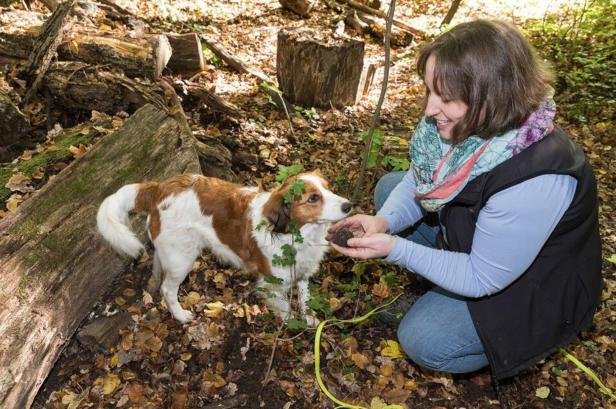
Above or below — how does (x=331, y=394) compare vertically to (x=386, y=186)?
below

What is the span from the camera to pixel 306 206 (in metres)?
2.86

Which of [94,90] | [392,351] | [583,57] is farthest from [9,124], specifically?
[583,57]

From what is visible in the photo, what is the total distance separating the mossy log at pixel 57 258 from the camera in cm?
250

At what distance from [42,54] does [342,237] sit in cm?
404

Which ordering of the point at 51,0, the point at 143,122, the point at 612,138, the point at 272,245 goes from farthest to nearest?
the point at 51,0
the point at 612,138
the point at 143,122
the point at 272,245

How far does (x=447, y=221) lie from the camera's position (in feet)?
7.86

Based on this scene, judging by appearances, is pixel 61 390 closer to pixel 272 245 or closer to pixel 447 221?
pixel 272 245

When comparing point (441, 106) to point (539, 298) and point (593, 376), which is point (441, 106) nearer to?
point (539, 298)

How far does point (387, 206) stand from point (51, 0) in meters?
6.80

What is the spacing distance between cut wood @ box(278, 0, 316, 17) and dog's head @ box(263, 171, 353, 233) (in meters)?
7.72

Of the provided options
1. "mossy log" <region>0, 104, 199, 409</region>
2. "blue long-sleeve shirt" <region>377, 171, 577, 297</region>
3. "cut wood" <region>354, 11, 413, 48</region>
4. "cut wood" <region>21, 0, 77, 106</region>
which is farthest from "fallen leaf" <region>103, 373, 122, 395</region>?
"cut wood" <region>354, 11, 413, 48</region>

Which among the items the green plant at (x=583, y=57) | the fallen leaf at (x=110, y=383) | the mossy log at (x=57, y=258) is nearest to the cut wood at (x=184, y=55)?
the mossy log at (x=57, y=258)

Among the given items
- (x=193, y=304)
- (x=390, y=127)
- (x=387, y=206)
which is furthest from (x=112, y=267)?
(x=390, y=127)

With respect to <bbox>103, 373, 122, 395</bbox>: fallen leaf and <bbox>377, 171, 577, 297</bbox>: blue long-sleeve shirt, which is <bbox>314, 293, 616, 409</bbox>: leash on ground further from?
<bbox>103, 373, 122, 395</bbox>: fallen leaf
